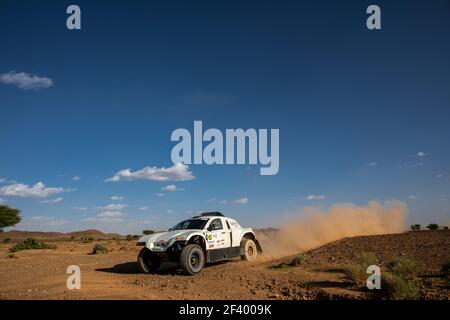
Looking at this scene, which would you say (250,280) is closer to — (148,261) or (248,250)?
(148,261)

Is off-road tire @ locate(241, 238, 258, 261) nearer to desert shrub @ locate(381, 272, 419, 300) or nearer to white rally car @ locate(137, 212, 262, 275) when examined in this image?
white rally car @ locate(137, 212, 262, 275)

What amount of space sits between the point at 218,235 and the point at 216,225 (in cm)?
41

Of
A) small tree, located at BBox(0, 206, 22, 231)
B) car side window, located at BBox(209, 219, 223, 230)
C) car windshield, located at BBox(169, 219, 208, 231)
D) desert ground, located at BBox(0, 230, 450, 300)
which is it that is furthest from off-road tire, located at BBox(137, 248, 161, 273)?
→ small tree, located at BBox(0, 206, 22, 231)

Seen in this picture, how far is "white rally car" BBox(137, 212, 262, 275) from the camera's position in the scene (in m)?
12.8

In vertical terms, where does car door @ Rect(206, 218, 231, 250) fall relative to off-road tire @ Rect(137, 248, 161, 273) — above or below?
above

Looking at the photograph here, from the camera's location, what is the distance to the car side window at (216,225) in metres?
14.1

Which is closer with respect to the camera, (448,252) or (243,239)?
(448,252)

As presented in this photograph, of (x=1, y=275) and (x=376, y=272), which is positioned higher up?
(x=376, y=272)

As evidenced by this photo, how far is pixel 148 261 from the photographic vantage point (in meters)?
13.8
